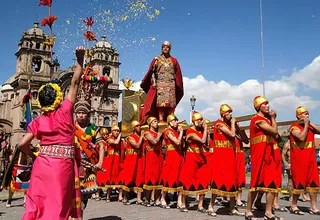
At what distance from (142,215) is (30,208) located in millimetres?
3266

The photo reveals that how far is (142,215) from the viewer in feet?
21.1

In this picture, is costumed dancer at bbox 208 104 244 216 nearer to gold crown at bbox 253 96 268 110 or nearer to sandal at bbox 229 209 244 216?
sandal at bbox 229 209 244 216

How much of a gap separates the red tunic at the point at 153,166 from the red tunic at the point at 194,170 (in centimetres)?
117

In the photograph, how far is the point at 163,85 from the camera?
9141 mm

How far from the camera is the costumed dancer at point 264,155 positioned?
5227 mm

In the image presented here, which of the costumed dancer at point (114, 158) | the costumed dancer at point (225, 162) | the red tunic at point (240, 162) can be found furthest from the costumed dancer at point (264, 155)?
the costumed dancer at point (114, 158)

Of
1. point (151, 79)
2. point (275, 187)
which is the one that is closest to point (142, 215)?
point (275, 187)

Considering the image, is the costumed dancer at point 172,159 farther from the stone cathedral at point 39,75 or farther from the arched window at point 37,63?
the arched window at point 37,63

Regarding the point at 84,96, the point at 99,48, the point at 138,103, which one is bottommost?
the point at 138,103

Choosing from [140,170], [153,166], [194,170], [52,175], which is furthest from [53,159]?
[140,170]

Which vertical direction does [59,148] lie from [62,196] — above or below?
above

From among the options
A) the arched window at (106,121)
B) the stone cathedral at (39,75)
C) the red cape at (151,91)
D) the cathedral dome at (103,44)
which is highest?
the cathedral dome at (103,44)

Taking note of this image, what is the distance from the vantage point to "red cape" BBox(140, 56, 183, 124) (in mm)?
9227

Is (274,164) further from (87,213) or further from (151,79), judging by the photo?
(151,79)
